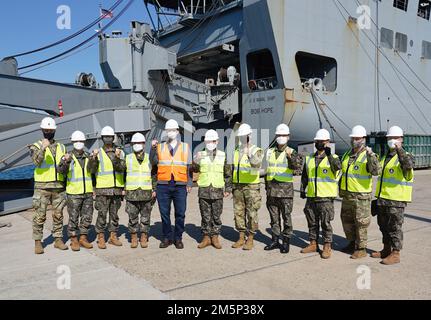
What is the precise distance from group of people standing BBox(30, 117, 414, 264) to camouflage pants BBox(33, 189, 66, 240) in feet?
0.04

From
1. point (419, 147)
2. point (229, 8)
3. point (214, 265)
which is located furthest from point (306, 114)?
point (214, 265)

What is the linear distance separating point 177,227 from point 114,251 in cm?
92

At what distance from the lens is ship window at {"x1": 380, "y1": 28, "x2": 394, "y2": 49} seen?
15.3 m

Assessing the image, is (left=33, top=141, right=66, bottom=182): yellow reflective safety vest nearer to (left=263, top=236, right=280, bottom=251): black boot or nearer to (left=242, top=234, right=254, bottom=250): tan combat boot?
(left=242, top=234, right=254, bottom=250): tan combat boot

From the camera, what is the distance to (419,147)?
693 inches

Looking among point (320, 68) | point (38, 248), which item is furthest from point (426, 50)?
point (38, 248)

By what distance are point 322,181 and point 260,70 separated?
406 inches

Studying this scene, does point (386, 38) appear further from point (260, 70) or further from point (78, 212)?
point (78, 212)

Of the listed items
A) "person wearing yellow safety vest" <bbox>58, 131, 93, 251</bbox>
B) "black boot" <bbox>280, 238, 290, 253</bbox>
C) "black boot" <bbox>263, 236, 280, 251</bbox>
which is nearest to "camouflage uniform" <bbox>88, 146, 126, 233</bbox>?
"person wearing yellow safety vest" <bbox>58, 131, 93, 251</bbox>

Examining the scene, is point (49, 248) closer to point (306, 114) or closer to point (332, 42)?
point (306, 114)

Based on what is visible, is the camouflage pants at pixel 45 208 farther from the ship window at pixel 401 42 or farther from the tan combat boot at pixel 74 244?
the ship window at pixel 401 42

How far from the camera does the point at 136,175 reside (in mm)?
5246
